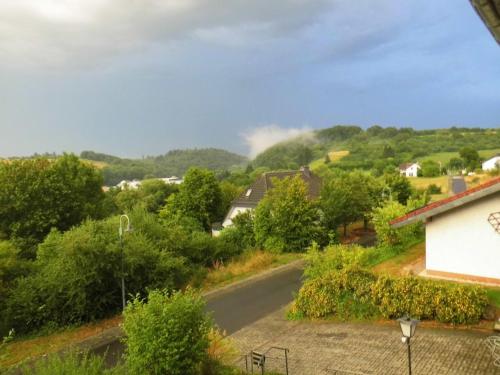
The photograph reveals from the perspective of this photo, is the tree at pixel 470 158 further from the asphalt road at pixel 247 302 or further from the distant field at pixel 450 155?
the asphalt road at pixel 247 302

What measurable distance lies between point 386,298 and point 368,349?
219 cm

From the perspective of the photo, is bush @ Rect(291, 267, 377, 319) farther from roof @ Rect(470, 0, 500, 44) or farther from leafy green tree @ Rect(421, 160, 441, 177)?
leafy green tree @ Rect(421, 160, 441, 177)

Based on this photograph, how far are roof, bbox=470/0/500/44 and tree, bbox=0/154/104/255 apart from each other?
27.4m

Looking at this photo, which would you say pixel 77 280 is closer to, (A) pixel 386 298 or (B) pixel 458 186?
(A) pixel 386 298

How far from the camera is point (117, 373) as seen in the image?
745 centimetres

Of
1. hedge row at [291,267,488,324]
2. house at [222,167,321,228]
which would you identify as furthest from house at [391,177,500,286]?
house at [222,167,321,228]

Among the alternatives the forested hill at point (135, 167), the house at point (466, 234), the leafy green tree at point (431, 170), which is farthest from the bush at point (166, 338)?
the forested hill at point (135, 167)

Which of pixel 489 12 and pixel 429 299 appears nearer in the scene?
pixel 489 12

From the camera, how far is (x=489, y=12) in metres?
2.65

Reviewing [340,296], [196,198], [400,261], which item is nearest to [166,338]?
[340,296]

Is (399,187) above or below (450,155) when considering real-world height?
below

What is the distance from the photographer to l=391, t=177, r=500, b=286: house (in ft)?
42.4

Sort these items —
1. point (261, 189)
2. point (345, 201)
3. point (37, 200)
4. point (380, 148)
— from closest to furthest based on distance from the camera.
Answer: point (37, 200) → point (345, 201) → point (261, 189) → point (380, 148)

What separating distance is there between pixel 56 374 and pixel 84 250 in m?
9.92
